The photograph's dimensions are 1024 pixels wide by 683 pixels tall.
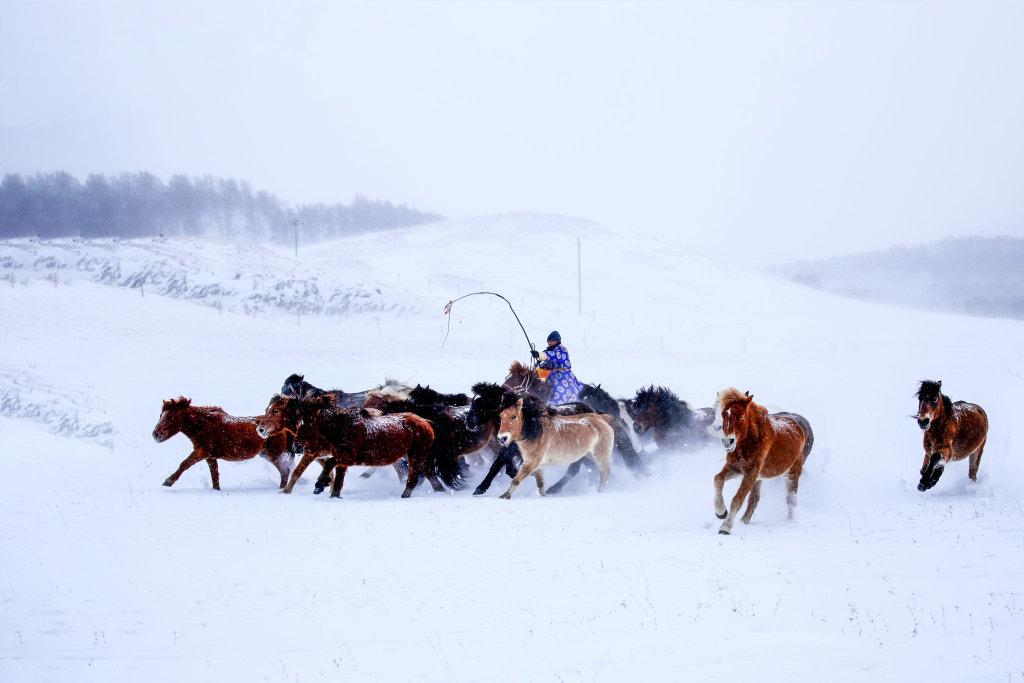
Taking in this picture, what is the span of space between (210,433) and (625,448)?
6.62m

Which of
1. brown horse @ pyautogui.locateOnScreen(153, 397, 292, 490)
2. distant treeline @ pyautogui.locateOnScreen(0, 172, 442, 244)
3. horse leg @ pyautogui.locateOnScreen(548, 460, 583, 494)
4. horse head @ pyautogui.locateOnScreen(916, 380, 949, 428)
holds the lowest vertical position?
horse leg @ pyautogui.locateOnScreen(548, 460, 583, 494)

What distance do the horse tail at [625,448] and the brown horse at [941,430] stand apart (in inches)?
163

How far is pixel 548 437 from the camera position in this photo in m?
10.6

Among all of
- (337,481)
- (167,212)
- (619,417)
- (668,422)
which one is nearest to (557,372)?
(619,417)

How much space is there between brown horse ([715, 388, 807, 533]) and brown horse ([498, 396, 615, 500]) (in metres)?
3.03

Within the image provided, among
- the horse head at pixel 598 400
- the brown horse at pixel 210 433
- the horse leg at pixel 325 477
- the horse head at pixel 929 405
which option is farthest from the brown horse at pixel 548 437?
the horse head at pixel 929 405

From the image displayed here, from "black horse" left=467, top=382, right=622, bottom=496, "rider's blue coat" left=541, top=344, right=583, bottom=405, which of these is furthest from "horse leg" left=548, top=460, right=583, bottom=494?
"rider's blue coat" left=541, top=344, right=583, bottom=405

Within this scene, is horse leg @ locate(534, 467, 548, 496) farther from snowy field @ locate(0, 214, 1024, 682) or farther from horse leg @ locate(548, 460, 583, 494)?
snowy field @ locate(0, 214, 1024, 682)

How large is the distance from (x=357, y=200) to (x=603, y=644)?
145491 mm

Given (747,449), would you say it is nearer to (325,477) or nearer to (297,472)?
(325,477)

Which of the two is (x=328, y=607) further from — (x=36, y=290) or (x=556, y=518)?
(x=36, y=290)

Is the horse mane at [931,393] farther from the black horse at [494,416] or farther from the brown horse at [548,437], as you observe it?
the black horse at [494,416]

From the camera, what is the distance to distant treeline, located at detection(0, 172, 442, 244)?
89.2 meters

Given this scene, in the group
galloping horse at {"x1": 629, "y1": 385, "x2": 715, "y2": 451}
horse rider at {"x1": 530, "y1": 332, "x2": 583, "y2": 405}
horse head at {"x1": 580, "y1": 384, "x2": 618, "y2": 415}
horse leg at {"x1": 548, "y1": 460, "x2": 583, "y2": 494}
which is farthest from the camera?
horse rider at {"x1": 530, "y1": 332, "x2": 583, "y2": 405}
